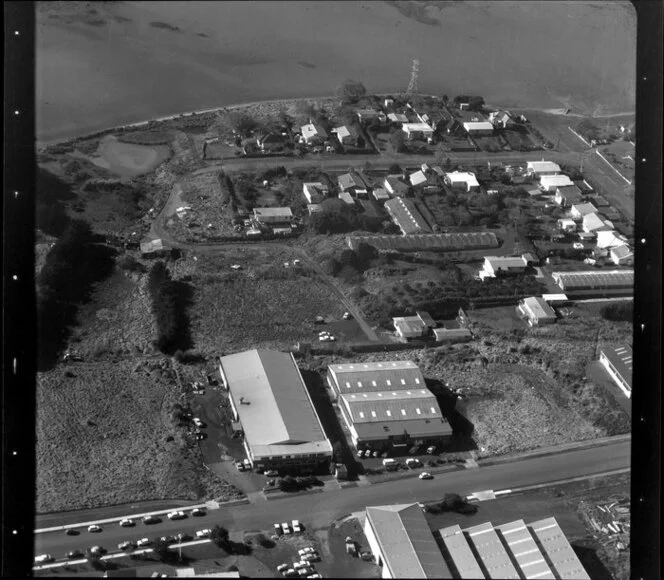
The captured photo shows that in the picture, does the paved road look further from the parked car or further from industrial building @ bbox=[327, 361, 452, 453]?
industrial building @ bbox=[327, 361, 452, 453]

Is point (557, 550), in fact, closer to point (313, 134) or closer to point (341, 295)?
point (341, 295)


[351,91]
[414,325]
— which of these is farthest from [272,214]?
[351,91]

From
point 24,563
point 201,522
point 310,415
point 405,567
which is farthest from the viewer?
point 310,415

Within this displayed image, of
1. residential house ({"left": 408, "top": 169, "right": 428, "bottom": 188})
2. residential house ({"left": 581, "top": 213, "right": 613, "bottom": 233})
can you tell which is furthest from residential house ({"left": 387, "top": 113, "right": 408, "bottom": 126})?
residential house ({"left": 581, "top": 213, "right": 613, "bottom": 233})

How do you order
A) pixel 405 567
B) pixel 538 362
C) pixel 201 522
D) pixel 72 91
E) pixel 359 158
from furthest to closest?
pixel 359 158, pixel 72 91, pixel 538 362, pixel 201 522, pixel 405 567

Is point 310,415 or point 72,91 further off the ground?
point 72,91

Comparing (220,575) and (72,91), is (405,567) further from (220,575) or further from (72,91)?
(72,91)

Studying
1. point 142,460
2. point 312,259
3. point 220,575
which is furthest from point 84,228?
point 220,575
